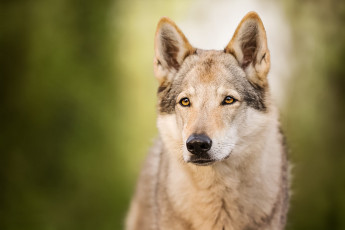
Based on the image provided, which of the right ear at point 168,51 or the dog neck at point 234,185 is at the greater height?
the right ear at point 168,51

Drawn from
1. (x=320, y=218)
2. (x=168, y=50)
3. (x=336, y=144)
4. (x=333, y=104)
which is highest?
(x=168, y=50)

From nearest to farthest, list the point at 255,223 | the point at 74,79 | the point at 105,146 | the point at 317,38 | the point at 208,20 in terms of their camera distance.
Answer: the point at 255,223, the point at 317,38, the point at 208,20, the point at 74,79, the point at 105,146

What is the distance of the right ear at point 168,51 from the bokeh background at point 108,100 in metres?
3.99

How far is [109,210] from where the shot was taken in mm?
11391

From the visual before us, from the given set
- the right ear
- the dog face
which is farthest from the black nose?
the right ear

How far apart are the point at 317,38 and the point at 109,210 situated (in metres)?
6.40

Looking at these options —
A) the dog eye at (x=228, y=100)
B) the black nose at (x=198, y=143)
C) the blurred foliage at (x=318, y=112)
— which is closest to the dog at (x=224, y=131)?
the dog eye at (x=228, y=100)

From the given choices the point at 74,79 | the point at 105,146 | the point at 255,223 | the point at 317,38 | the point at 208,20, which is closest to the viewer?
the point at 255,223

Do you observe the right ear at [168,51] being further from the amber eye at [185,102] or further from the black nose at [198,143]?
the black nose at [198,143]

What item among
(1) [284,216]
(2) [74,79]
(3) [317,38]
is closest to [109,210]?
(2) [74,79]

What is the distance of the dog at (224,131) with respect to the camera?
13.4ft

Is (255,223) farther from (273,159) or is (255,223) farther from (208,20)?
(208,20)

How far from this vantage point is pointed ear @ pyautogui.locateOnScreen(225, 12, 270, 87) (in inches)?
166

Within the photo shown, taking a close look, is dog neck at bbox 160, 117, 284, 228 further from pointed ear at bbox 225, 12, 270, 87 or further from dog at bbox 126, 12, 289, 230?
pointed ear at bbox 225, 12, 270, 87
